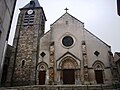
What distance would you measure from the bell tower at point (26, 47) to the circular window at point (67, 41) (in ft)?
12.0

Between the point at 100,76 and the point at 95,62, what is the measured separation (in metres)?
1.76

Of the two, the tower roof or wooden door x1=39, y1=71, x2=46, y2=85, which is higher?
the tower roof

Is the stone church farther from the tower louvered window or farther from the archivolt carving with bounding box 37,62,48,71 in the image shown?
the tower louvered window

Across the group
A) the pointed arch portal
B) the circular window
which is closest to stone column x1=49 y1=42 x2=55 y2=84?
the pointed arch portal

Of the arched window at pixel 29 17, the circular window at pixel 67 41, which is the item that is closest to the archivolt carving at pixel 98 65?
the circular window at pixel 67 41

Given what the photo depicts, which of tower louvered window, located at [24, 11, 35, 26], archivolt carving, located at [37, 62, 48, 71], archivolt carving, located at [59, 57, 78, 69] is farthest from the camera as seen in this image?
tower louvered window, located at [24, 11, 35, 26]

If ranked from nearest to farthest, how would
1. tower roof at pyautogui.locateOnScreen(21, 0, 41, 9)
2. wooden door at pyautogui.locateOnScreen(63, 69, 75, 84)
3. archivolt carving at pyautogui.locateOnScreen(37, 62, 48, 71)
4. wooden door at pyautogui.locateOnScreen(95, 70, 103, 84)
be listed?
wooden door at pyautogui.locateOnScreen(95, 70, 103, 84) → wooden door at pyautogui.locateOnScreen(63, 69, 75, 84) → archivolt carving at pyautogui.locateOnScreen(37, 62, 48, 71) → tower roof at pyautogui.locateOnScreen(21, 0, 41, 9)

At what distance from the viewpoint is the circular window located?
20234 mm

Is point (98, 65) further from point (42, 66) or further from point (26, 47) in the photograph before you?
point (26, 47)

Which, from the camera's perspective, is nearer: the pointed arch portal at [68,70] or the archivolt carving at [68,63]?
the pointed arch portal at [68,70]

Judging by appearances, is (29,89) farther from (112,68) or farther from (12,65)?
(112,68)

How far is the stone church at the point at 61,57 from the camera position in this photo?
1842 cm

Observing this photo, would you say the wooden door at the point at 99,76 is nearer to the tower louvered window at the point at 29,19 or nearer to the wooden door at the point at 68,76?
the wooden door at the point at 68,76

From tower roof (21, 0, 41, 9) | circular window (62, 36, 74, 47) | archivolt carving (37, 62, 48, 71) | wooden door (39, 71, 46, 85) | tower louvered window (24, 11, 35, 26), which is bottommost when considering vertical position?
wooden door (39, 71, 46, 85)
